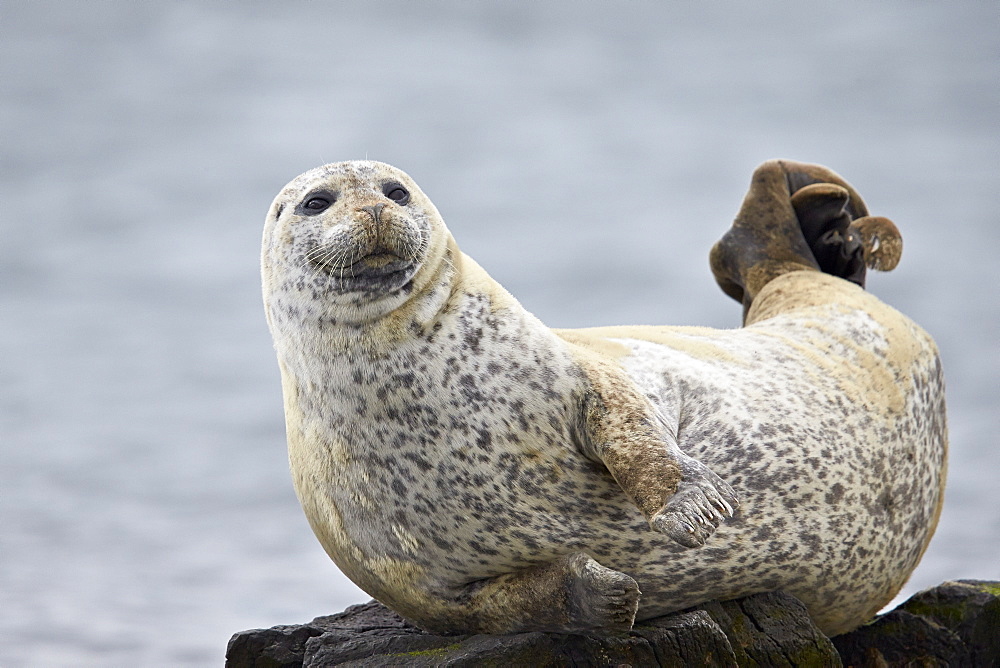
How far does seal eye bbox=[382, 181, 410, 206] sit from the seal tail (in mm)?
4620

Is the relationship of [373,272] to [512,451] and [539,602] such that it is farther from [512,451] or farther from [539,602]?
[539,602]

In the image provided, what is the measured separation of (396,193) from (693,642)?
8.71 feet

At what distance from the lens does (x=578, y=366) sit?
19.4ft

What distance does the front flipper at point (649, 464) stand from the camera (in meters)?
5.07

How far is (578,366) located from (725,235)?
15.1ft

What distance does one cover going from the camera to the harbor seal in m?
5.56

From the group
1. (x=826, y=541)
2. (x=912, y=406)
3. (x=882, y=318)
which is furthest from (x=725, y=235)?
(x=826, y=541)

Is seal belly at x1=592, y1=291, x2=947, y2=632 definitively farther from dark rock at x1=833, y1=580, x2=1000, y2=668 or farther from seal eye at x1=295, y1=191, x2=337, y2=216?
seal eye at x1=295, y1=191, x2=337, y2=216

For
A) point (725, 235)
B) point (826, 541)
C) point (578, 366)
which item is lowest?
point (826, 541)

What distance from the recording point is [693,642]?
598 centimetres

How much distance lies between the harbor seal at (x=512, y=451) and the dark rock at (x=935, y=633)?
920mm

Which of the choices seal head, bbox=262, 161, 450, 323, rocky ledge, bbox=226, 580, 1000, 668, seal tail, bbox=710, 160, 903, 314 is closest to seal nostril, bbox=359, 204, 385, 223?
seal head, bbox=262, 161, 450, 323

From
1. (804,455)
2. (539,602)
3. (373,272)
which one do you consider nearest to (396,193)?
(373,272)

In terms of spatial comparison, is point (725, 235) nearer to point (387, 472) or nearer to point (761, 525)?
point (761, 525)
